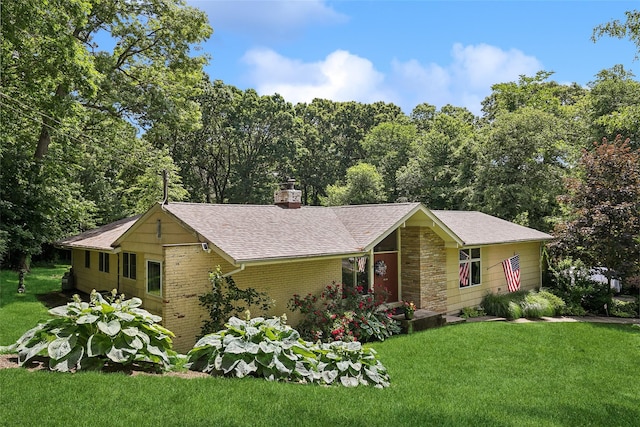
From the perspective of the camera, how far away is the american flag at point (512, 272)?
16.6 meters

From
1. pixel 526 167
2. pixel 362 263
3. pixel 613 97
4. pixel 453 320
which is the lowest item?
pixel 453 320

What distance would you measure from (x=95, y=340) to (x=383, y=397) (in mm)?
4344

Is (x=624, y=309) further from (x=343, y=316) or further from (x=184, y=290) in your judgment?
(x=184, y=290)

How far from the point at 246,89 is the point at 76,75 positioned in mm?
23163

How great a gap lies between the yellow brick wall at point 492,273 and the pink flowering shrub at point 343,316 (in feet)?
12.6

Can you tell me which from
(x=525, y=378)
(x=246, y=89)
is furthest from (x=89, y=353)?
(x=246, y=89)

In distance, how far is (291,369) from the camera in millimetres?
6637

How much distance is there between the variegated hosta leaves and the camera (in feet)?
21.4

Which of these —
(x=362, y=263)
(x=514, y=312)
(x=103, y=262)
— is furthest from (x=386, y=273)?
(x=103, y=262)

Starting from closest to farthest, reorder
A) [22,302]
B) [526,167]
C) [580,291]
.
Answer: [22,302] < [580,291] < [526,167]

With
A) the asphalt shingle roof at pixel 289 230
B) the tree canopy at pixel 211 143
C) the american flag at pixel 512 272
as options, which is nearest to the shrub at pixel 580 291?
the tree canopy at pixel 211 143

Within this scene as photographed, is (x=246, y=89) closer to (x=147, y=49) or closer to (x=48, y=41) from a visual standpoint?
(x=147, y=49)

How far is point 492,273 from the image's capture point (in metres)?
17.1

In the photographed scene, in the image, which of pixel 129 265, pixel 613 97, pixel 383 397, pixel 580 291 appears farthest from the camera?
pixel 613 97
